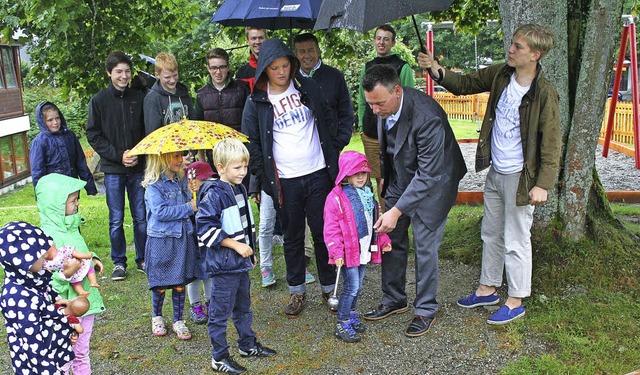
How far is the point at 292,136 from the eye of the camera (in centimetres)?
498

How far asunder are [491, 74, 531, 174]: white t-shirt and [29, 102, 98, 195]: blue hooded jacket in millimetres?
3815

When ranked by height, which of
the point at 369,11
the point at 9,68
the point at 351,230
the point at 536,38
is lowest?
the point at 351,230

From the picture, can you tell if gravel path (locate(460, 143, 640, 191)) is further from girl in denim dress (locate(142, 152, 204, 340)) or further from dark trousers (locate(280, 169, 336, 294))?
girl in denim dress (locate(142, 152, 204, 340))

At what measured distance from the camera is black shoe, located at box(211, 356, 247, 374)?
4254mm

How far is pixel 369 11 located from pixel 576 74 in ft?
7.10

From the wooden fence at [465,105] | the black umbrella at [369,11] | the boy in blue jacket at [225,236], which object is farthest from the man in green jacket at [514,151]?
the wooden fence at [465,105]

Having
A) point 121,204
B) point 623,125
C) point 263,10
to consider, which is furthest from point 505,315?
point 623,125

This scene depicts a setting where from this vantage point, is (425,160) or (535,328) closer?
(425,160)

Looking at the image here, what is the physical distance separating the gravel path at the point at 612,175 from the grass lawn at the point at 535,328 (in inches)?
209

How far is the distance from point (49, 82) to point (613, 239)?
7.15m

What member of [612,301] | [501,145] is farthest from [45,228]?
[612,301]

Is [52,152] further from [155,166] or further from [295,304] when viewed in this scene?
[295,304]

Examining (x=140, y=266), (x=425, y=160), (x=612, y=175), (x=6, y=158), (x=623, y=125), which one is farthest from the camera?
(x=6, y=158)

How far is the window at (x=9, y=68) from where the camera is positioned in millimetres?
26922
